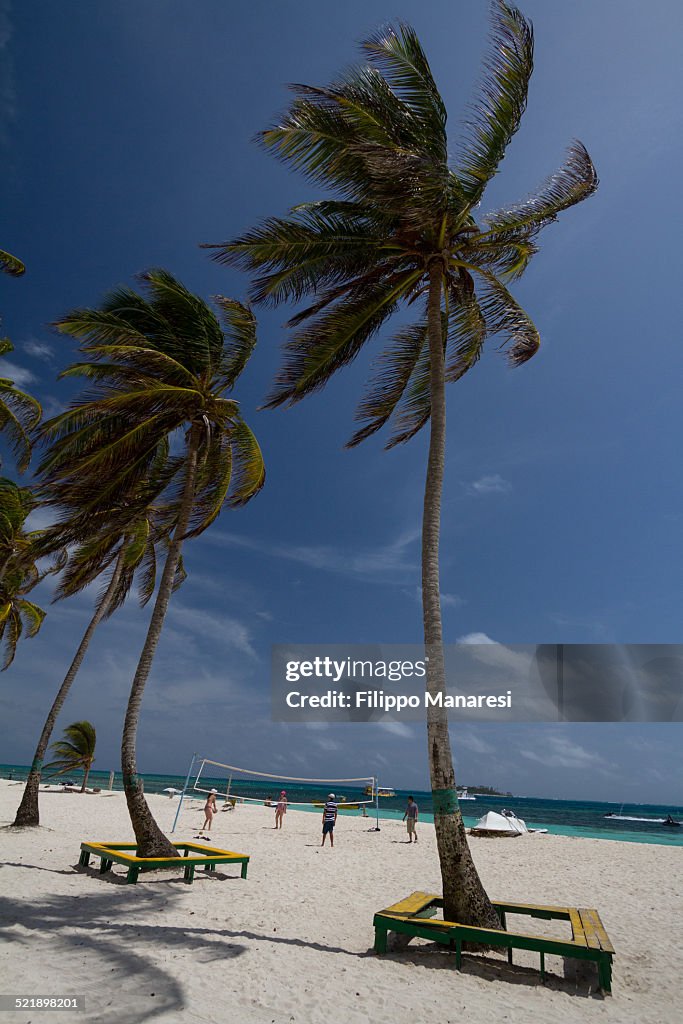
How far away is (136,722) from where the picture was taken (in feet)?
30.1

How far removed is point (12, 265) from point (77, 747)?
30.8 m

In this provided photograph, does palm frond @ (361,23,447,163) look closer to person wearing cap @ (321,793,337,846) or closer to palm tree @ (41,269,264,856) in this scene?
palm tree @ (41,269,264,856)

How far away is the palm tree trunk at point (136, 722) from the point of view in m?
8.80

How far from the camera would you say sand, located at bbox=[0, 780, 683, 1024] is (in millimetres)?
4223

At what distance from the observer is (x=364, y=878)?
1036 cm

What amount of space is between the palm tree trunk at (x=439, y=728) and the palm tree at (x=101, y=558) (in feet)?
18.8

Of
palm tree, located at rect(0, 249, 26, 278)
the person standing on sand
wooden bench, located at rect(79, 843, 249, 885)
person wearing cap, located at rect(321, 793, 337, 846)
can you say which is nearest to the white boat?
the person standing on sand

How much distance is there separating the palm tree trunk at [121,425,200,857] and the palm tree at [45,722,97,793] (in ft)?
93.5

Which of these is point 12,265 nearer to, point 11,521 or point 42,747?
point 11,521

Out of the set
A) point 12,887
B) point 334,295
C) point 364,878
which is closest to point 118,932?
point 12,887

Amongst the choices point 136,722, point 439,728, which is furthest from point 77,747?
point 439,728

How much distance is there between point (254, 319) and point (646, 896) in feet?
38.4

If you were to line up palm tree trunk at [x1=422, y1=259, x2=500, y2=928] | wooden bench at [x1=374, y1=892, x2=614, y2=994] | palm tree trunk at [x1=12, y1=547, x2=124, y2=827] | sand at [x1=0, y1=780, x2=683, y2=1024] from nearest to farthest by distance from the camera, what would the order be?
sand at [x1=0, y1=780, x2=683, y2=1024] → wooden bench at [x1=374, y1=892, x2=614, y2=994] → palm tree trunk at [x1=422, y1=259, x2=500, y2=928] → palm tree trunk at [x1=12, y1=547, x2=124, y2=827]

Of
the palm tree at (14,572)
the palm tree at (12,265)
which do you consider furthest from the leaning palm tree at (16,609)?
the palm tree at (12,265)
